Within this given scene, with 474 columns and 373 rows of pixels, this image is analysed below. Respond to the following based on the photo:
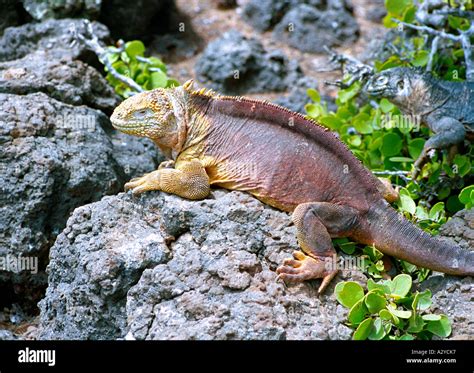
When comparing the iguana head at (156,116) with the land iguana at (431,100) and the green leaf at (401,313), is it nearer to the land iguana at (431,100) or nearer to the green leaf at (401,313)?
the green leaf at (401,313)

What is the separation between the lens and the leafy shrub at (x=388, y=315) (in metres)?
3.92

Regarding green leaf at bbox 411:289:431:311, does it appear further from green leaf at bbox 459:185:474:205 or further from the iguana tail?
green leaf at bbox 459:185:474:205

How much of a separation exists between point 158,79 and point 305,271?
3.05 m

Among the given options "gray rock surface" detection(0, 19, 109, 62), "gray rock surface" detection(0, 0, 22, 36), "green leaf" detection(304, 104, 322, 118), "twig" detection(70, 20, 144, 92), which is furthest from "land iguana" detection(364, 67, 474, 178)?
"gray rock surface" detection(0, 0, 22, 36)

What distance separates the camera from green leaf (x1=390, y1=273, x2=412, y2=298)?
4.06m

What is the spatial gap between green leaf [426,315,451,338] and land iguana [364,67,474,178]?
1.66m

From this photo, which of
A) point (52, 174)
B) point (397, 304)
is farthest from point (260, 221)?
point (52, 174)

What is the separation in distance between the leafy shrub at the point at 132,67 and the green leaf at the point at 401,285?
→ 10.8 feet

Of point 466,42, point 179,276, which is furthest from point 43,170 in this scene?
point 466,42

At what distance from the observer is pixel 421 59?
6441 millimetres

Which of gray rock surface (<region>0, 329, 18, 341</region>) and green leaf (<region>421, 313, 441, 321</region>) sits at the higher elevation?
green leaf (<region>421, 313, 441, 321</region>)

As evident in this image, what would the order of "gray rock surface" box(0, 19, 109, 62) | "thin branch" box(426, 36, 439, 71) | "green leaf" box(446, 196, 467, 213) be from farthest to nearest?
"gray rock surface" box(0, 19, 109, 62), "thin branch" box(426, 36, 439, 71), "green leaf" box(446, 196, 467, 213)

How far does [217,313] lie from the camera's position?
381cm
